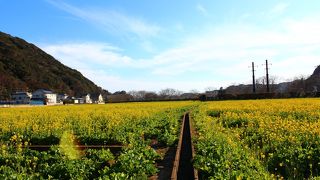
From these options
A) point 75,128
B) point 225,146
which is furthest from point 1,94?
point 225,146

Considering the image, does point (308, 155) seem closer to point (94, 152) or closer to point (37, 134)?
point (94, 152)

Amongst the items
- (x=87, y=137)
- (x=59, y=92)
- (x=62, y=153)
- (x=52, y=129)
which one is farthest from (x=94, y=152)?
(x=59, y=92)

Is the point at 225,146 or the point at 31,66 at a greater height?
the point at 31,66

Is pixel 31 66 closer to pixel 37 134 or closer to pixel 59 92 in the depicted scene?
pixel 59 92

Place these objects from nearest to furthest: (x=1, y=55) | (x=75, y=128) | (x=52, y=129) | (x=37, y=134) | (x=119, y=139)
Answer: (x=119, y=139) < (x=37, y=134) < (x=52, y=129) < (x=75, y=128) < (x=1, y=55)

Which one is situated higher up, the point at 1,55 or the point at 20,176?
the point at 1,55

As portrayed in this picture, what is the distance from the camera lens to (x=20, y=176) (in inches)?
297

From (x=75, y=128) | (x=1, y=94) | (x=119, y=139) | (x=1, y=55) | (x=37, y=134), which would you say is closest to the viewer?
(x=119, y=139)

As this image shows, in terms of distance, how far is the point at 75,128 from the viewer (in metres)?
18.7

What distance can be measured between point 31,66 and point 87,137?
607 ft

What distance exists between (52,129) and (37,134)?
3.88ft

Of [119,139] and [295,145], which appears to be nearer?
[295,145]

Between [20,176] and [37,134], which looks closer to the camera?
[20,176]

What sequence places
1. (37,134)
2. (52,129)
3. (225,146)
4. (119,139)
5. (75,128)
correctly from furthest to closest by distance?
1. (75,128)
2. (52,129)
3. (37,134)
4. (119,139)
5. (225,146)
